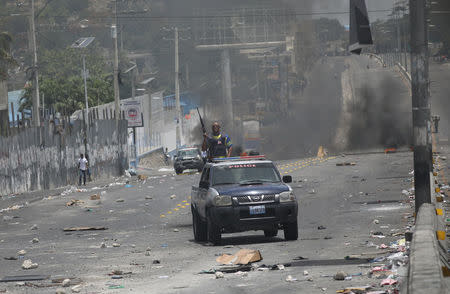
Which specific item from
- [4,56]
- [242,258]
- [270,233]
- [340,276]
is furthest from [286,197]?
[4,56]

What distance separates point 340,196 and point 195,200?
10437mm

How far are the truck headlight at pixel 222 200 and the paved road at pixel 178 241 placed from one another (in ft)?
2.41

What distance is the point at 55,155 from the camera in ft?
149

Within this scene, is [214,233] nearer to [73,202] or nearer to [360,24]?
[360,24]

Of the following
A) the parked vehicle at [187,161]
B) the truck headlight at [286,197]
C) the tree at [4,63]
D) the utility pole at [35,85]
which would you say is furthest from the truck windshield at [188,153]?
the truck headlight at [286,197]

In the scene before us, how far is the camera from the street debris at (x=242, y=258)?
12391mm

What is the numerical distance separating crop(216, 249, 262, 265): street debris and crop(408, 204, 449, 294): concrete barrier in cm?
227

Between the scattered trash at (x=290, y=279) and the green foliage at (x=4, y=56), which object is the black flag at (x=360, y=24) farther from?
the green foliage at (x=4, y=56)

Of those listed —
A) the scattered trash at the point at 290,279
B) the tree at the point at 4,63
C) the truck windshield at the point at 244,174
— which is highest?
the tree at the point at 4,63

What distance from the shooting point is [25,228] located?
2192 centimetres

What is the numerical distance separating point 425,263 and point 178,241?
8836 millimetres

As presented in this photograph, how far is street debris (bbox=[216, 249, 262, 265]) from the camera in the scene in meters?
12.4

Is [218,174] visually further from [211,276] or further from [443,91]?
[443,91]

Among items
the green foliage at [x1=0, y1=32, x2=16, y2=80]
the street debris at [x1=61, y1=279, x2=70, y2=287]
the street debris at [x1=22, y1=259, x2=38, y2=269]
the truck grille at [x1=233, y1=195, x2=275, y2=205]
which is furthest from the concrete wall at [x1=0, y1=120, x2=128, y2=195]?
the street debris at [x1=61, y1=279, x2=70, y2=287]
